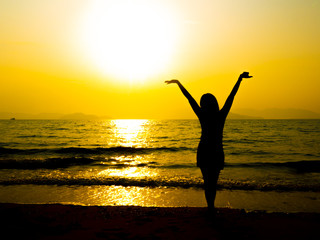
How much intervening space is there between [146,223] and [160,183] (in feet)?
18.5

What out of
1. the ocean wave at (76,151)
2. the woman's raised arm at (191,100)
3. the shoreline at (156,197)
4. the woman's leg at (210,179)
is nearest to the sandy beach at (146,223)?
the woman's leg at (210,179)

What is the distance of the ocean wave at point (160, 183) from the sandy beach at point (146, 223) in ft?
12.9

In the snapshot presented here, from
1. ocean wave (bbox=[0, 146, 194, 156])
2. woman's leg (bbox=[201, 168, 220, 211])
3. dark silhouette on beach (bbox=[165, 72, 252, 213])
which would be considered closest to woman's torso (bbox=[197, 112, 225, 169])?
dark silhouette on beach (bbox=[165, 72, 252, 213])

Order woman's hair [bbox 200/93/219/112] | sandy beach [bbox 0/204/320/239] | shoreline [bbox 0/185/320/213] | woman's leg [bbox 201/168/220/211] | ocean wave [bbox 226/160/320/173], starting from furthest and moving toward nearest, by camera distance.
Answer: ocean wave [bbox 226/160/320/173], shoreline [bbox 0/185/320/213], sandy beach [bbox 0/204/320/239], woman's leg [bbox 201/168/220/211], woman's hair [bbox 200/93/219/112]

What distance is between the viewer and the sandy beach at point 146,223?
4945mm

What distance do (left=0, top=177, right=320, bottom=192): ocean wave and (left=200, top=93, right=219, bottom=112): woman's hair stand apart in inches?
268

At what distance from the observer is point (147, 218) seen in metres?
6.07

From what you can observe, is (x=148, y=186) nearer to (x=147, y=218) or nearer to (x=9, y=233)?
(x=147, y=218)

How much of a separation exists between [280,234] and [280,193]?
17.0ft

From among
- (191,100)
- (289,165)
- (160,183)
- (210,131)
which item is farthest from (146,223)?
(289,165)

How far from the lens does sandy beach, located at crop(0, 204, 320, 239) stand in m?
4.95

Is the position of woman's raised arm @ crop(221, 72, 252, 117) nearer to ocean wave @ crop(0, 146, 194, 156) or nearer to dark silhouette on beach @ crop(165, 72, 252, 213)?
dark silhouette on beach @ crop(165, 72, 252, 213)

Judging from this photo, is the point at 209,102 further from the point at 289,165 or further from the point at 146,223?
the point at 289,165

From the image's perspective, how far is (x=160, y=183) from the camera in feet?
37.1
